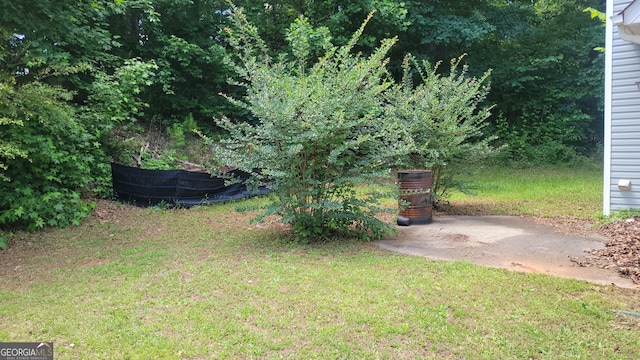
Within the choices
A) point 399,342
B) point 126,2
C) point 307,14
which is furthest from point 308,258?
point 307,14

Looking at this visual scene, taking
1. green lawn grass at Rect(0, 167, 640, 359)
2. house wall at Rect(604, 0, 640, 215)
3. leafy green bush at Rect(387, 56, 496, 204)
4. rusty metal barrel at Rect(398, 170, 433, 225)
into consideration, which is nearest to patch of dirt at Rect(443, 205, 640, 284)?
house wall at Rect(604, 0, 640, 215)

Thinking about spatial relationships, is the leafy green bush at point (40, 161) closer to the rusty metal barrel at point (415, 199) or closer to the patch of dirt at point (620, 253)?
the rusty metal barrel at point (415, 199)

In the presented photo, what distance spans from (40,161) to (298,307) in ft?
16.4

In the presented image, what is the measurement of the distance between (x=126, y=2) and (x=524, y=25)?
42.5ft

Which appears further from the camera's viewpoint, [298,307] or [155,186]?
[155,186]

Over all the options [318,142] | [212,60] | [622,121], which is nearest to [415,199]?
[318,142]

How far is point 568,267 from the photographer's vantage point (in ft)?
12.9

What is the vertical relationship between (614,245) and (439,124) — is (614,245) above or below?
below

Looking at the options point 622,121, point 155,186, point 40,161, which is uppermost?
point 622,121

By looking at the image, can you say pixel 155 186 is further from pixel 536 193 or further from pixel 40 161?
pixel 536 193

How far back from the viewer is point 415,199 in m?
6.16

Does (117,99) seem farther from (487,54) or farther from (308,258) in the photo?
(487,54)

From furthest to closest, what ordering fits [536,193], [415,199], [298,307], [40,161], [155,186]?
1. [536,193]
2. [155,186]
3. [415,199]
4. [40,161]
5. [298,307]

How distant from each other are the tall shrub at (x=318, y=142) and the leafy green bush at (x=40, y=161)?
2.38 meters
